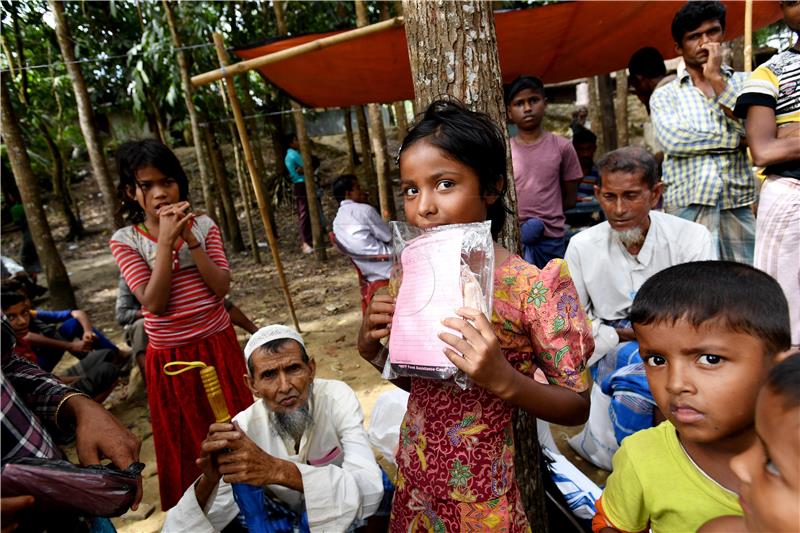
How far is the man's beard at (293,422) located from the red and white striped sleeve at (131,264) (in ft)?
3.19

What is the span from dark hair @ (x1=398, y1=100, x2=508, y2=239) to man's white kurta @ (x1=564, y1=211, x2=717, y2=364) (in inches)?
58.7

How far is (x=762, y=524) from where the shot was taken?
0.76 meters

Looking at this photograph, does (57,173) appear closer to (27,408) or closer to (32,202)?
(32,202)

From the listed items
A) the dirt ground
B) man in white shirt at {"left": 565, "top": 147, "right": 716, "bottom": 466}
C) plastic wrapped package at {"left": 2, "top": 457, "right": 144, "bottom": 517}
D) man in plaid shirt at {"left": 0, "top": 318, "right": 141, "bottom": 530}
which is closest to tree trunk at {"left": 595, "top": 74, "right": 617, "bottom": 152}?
the dirt ground

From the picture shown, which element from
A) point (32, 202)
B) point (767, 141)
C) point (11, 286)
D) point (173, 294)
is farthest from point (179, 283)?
point (32, 202)

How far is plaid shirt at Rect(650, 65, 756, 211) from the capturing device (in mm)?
2893

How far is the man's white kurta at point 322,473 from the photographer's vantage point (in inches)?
72.2

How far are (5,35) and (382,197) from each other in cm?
654

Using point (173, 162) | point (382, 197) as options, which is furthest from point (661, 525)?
point (382, 197)

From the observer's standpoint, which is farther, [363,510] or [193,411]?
[193,411]

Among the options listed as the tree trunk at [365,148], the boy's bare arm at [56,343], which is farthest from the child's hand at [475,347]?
the tree trunk at [365,148]

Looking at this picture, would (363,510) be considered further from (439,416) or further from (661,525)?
(661,525)

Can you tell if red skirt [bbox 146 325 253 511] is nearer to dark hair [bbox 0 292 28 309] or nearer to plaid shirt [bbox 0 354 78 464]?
plaid shirt [bbox 0 354 78 464]

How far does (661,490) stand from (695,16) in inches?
114
